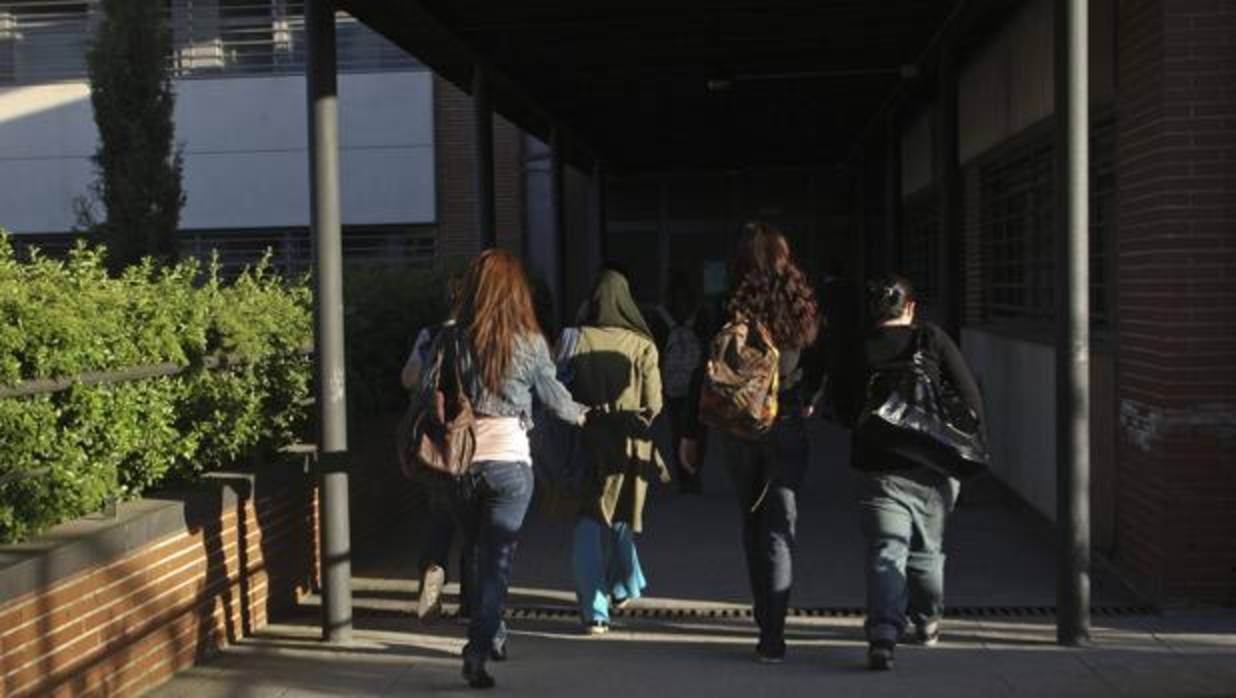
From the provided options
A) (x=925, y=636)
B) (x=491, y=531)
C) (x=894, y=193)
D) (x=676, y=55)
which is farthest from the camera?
(x=894, y=193)

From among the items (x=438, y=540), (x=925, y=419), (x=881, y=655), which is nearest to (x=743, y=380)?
(x=925, y=419)

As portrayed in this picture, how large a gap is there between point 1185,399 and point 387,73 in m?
17.1

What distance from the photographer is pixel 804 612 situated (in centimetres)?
712

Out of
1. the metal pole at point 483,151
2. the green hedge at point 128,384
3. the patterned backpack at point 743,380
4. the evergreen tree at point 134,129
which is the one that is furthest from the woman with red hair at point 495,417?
the evergreen tree at point 134,129

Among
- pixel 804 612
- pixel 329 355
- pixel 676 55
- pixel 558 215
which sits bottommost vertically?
pixel 804 612

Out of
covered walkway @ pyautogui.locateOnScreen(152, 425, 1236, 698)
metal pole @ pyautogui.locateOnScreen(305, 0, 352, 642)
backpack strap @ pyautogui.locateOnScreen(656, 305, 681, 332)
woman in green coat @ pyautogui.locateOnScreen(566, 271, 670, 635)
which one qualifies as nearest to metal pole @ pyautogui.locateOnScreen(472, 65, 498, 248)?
backpack strap @ pyautogui.locateOnScreen(656, 305, 681, 332)

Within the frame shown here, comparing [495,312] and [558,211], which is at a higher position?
[558,211]

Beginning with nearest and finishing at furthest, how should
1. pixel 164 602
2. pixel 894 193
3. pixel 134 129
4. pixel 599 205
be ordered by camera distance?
pixel 164 602
pixel 894 193
pixel 134 129
pixel 599 205

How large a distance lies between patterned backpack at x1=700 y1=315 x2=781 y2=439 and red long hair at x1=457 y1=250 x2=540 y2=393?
0.81 meters

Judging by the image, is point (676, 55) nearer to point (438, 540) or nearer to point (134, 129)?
point (438, 540)

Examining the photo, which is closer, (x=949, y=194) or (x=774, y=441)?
(x=774, y=441)

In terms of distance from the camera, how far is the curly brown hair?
600 cm

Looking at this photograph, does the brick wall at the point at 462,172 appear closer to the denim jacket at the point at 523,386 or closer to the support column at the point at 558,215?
the support column at the point at 558,215

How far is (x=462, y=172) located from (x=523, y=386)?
16376 mm
